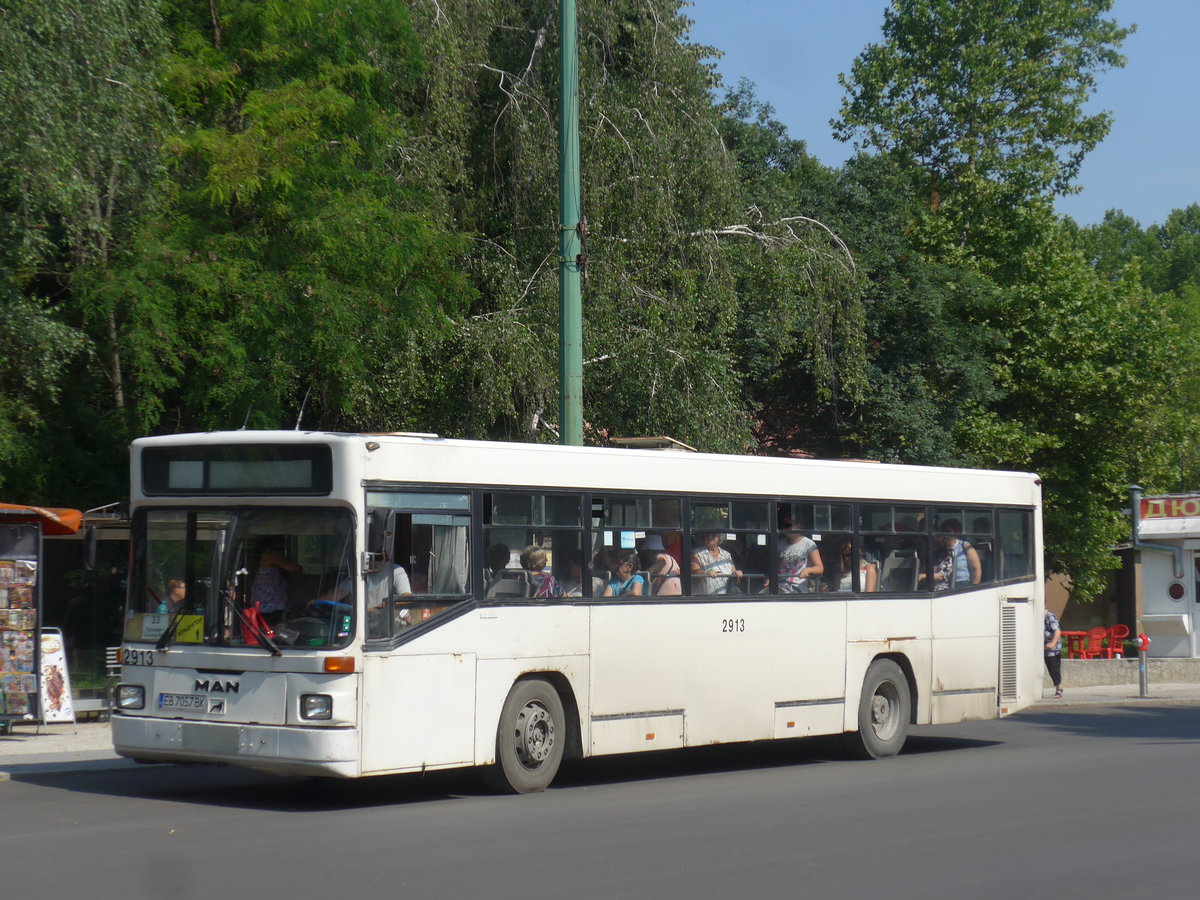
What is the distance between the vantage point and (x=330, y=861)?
898 centimetres

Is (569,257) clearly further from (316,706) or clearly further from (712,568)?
(316,706)

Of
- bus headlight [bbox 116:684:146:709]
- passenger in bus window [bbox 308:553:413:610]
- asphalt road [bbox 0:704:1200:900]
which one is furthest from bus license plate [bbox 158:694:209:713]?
passenger in bus window [bbox 308:553:413:610]

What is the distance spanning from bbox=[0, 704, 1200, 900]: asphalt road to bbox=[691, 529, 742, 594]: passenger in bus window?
68.3 inches

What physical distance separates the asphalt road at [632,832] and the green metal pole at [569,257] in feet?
11.9

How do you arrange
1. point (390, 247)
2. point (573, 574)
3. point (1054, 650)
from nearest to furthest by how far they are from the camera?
point (573, 574) < point (390, 247) < point (1054, 650)

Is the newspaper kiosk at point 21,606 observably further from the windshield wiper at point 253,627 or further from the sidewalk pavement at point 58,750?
the windshield wiper at point 253,627

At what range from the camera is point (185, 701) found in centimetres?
1145

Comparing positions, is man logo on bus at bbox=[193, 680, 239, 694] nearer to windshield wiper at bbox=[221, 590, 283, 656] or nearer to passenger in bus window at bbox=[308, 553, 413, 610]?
windshield wiper at bbox=[221, 590, 283, 656]

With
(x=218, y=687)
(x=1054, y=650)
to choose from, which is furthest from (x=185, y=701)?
(x=1054, y=650)

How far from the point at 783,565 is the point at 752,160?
22.1 metres

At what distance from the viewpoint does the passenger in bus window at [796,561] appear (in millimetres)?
14734

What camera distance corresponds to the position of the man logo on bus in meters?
11.2

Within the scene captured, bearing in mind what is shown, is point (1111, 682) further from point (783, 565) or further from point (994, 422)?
point (783, 565)

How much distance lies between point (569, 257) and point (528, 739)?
20.1 feet
